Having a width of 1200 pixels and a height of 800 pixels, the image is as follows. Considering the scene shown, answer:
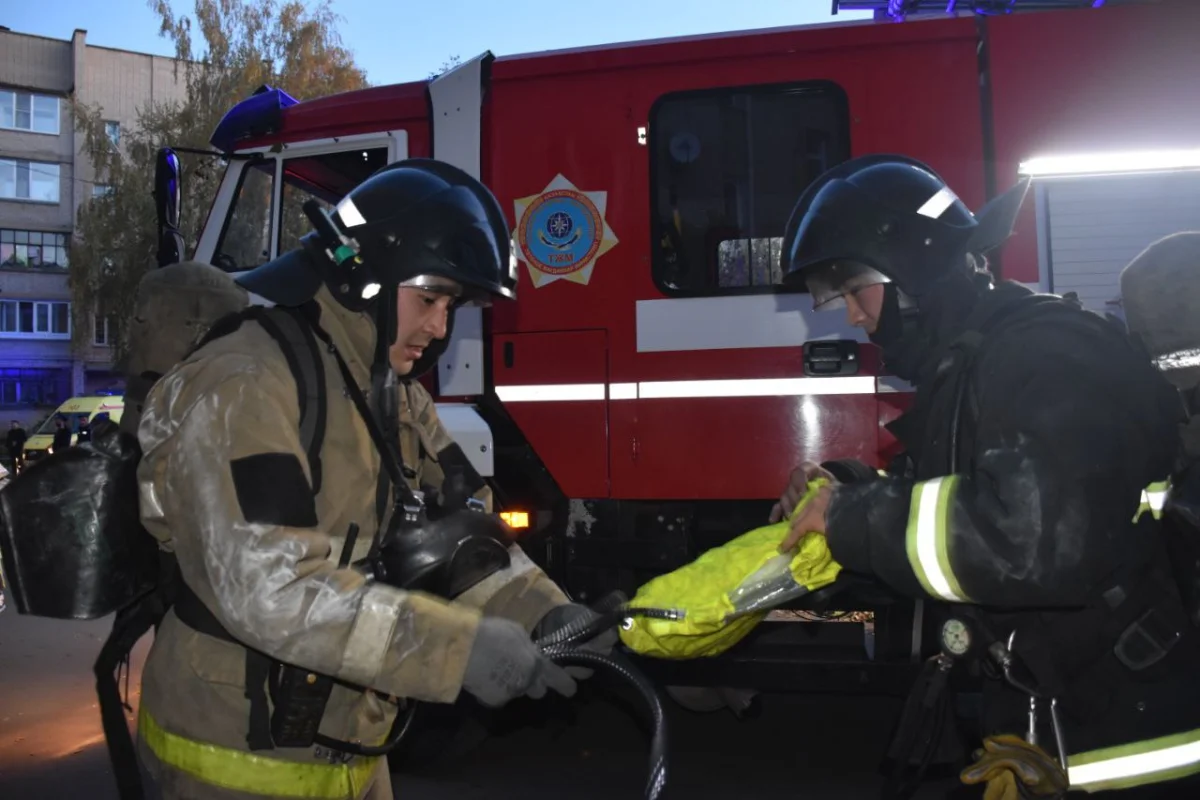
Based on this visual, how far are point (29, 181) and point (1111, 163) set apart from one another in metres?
40.2

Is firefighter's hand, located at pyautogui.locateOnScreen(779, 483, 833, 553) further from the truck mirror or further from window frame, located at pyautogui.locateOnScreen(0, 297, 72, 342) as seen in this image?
window frame, located at pyautogui.locateOnScreen(0, 297, 72, 342)

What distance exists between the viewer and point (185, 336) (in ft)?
9.88

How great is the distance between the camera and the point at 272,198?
4691mm

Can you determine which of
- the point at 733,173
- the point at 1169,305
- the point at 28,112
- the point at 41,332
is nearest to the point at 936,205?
the point at 1169,305

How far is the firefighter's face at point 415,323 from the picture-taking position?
2.04m

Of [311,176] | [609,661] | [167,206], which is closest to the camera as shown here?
[609,661]

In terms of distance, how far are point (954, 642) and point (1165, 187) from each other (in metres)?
2.69

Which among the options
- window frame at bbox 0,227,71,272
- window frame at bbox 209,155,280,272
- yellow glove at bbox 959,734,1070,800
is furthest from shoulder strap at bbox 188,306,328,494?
window frame at bbox 0,227,71,272

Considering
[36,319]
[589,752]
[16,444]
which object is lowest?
[589,752]

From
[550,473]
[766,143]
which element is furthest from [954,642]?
[766,143]

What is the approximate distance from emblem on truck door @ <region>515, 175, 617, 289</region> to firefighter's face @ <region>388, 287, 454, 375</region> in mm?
2097

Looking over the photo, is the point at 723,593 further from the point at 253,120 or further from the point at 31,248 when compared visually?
the point at 31,248

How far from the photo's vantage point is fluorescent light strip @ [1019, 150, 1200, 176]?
150 inches

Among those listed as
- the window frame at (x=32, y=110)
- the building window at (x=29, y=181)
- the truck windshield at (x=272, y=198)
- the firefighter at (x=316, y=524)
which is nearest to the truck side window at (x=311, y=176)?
the truck windshield at (x=272, y=198)
